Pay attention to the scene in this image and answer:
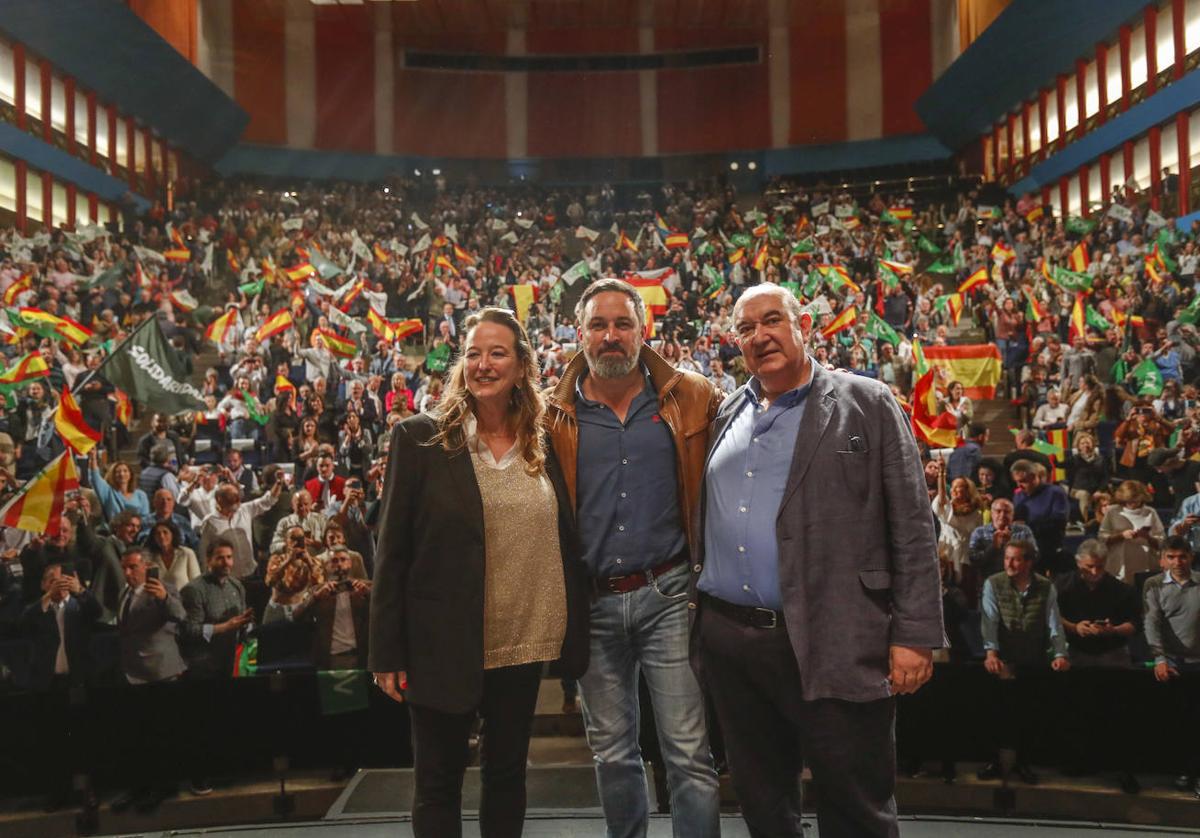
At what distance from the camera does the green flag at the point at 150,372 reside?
5.94 metres

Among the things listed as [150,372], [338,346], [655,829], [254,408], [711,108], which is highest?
[711,108]

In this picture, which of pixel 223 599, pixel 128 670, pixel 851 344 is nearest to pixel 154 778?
pixel 128 670

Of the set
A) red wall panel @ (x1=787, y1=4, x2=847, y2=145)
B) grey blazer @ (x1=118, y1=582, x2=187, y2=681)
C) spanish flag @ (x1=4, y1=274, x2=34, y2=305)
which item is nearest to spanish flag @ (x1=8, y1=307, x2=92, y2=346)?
spanish flag @ (x1=4, y1=274, x2=34, y2=305)

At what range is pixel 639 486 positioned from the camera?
6.98 ft

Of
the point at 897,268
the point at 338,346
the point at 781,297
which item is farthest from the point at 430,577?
the point at 897,268

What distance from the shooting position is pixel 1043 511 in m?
5.91

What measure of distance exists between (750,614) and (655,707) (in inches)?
15.4

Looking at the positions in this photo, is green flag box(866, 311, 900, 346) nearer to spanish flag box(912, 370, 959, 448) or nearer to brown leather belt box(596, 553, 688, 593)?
spanish flag box(912, 370, 959, 448)

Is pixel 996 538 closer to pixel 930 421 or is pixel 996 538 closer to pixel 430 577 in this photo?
pixel 930 421

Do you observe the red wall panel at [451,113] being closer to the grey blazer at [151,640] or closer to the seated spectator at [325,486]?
the seated spectator at [325,486]

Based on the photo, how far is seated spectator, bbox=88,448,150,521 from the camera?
6266 millimetres

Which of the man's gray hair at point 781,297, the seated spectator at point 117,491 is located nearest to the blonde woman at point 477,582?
the man's gray hair at point 781,297

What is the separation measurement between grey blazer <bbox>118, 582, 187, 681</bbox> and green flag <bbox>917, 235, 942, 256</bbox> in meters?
11.1

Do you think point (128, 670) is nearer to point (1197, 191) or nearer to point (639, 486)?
point (639, 486)
